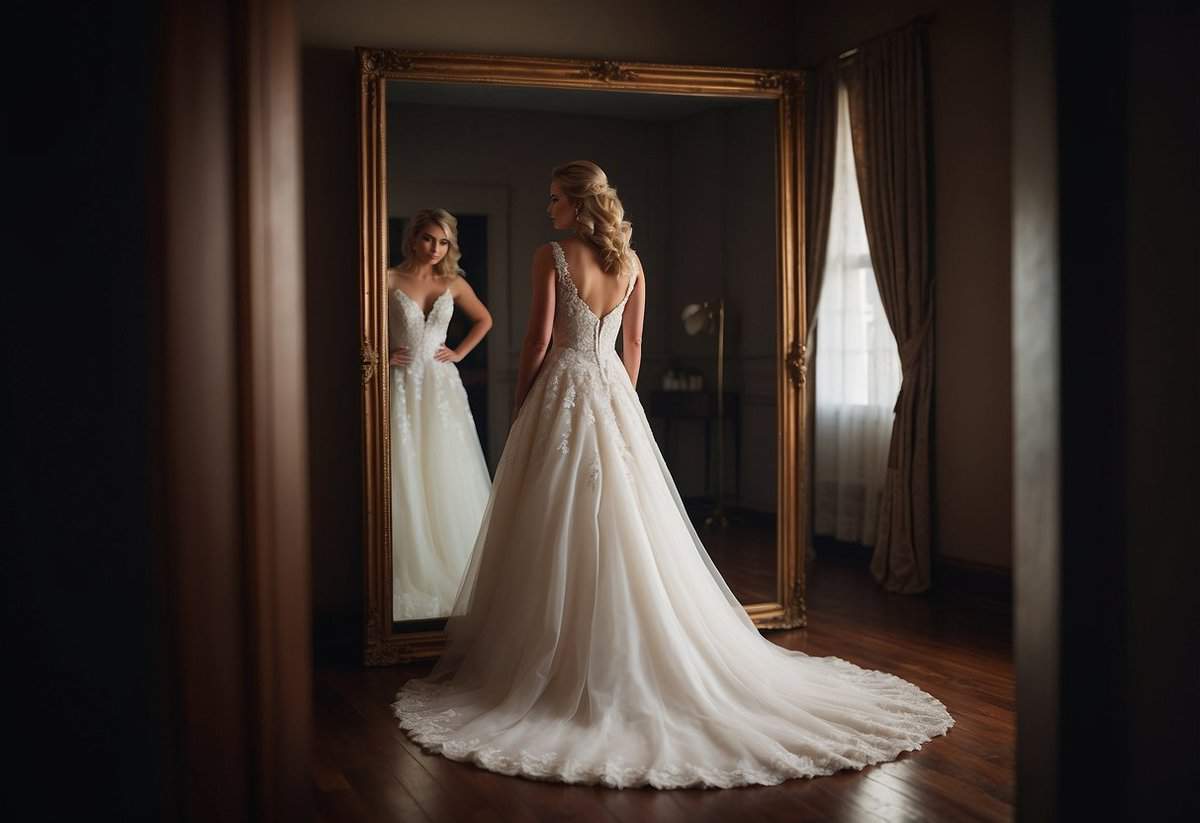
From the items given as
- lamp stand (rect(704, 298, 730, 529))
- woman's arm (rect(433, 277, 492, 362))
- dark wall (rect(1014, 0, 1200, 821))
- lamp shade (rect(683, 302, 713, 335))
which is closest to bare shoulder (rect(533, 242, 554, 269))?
woman's arm (rect(433, 277, 492, 362))

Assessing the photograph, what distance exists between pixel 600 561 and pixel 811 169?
3.08m

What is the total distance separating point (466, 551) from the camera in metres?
4.15

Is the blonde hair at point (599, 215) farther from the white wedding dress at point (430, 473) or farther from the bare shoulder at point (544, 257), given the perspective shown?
the white wedding dress at point (430, 473)

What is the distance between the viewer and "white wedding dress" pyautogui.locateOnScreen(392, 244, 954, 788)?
2.90m

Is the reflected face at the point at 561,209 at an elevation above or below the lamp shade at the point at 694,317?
above

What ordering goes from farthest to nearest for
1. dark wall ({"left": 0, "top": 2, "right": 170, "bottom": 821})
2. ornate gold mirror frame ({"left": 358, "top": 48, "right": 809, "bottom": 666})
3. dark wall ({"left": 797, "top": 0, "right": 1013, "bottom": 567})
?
1. dark wall ({"left": 797, "top": 0, "right": 1013, "bottom": 567})
2. ornate gold mirror frame ({"left": 358, "top": 48, "right": 809, "bottom": 666})
3. dark wall ({"left": 0, "top": 2, "right": 170, "bottom": 821})

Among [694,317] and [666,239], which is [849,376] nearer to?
[694,317]

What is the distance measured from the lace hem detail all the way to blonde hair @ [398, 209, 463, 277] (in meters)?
1.62

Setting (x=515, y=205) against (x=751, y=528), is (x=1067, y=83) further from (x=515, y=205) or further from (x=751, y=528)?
(x=751, y=528)

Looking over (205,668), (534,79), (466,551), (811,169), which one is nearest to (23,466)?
(205,668)

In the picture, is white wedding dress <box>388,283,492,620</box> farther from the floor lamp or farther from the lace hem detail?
the floor lamp

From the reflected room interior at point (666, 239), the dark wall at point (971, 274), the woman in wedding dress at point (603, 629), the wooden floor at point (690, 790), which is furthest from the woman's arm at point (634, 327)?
the dark wall at point (971, 274)

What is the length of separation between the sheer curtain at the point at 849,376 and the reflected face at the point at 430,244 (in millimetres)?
2240

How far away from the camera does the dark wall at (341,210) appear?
429cm
